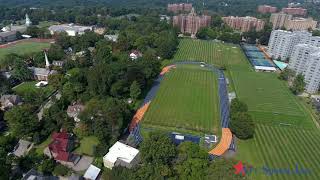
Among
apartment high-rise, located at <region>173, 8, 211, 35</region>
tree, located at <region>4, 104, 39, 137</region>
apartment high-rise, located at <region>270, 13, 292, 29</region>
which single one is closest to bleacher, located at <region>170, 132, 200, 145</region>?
tree, located at <region>4, 104, 39, 137</region>

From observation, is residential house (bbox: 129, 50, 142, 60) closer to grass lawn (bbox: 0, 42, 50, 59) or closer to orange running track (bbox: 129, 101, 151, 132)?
orange running track (bbox: 129, 101, 151, 132)

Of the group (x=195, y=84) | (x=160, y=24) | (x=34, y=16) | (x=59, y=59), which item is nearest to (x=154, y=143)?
(x=195, y=84)

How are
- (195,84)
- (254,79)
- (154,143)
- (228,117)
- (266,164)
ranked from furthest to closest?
1. (254,79)
2. (195,84)
3. (228,117)
4. (266,164)
5. (154,143)

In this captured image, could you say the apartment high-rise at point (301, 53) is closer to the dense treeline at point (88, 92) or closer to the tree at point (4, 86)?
the dense treeline at point (88, 92)

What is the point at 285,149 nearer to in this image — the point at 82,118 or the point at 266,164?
the point at 266,164

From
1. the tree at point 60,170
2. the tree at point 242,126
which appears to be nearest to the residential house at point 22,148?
the tree at point 60,170

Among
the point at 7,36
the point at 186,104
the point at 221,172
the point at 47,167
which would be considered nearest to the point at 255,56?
the point at 186,104
